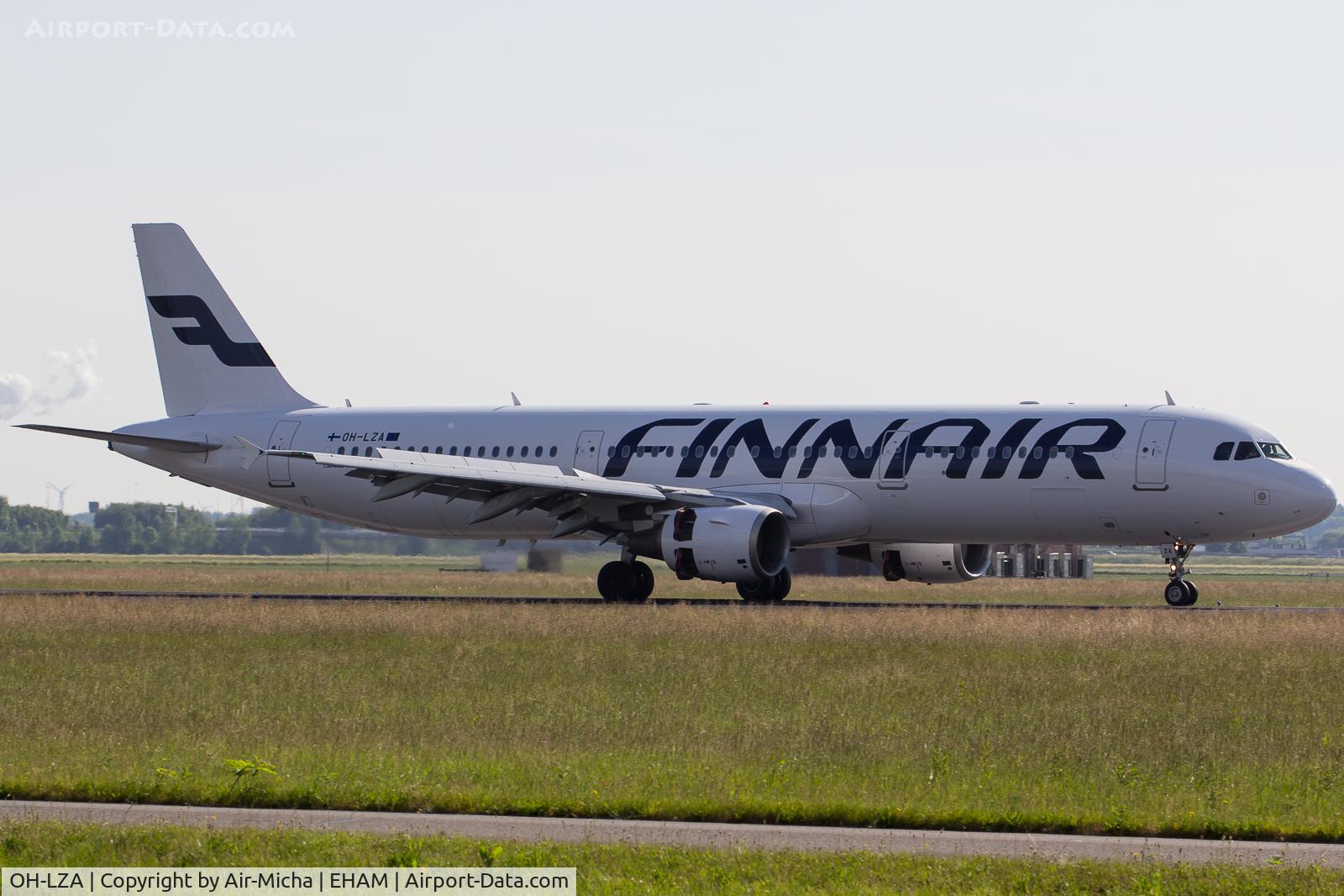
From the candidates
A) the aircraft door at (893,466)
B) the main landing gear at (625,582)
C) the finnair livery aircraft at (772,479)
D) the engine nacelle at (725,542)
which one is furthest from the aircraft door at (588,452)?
the aircraft door at (893,466)

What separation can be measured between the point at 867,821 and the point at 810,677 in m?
9.54

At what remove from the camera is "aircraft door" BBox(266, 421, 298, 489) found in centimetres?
4538

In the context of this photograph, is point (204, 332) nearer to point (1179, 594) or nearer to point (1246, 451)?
point (1179, 594)

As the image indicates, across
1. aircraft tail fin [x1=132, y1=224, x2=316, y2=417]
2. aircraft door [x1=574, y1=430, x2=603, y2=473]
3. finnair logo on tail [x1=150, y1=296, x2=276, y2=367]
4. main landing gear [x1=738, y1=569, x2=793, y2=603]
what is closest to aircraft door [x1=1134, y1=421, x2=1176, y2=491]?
main landing gear [x1=738, y1=569, x2=793, y2=603]

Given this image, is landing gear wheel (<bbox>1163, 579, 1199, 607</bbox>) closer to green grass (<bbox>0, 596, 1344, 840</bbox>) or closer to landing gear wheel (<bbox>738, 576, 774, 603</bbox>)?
green grass (<bbox>0, 596, 1344, 840</bbox>)

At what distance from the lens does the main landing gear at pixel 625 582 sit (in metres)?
40.8

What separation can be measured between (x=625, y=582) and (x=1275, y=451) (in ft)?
45.1

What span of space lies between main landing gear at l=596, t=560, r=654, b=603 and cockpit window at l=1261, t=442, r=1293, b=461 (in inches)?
511

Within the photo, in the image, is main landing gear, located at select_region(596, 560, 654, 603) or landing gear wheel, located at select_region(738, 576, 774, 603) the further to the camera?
main landing gear, located at select_region(596, 560, 654, 603)

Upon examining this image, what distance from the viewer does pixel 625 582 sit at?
4081 cm

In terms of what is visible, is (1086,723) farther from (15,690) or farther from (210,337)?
(210,337)

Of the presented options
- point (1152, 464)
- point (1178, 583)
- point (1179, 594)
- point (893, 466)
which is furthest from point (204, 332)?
point (1179, 594)

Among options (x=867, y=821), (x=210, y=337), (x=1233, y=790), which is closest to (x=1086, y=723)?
(x=1233, y=790)

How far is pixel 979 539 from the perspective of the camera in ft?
129
